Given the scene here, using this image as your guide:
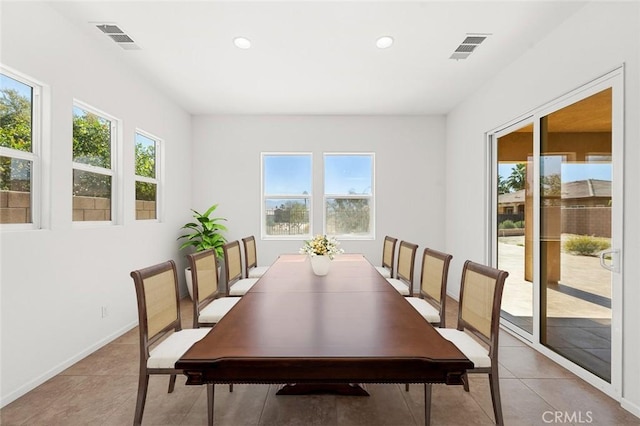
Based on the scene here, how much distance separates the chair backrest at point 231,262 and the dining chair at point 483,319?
2.04 m

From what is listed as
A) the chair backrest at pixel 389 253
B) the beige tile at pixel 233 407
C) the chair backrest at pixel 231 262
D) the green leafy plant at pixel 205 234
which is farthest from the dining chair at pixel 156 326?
the green leafy plant at pixel 205 234

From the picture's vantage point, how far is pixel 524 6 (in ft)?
8.02

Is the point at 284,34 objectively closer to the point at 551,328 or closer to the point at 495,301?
the point at 495,301

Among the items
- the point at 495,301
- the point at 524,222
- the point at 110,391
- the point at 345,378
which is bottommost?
the point at 110,391

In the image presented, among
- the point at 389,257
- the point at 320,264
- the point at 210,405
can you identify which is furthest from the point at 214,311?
the point at 389,257

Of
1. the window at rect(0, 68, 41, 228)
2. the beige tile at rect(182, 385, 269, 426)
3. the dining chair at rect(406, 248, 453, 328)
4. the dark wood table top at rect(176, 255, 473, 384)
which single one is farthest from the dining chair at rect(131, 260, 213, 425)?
the dining chair at rect(406, 248, 453, 328)

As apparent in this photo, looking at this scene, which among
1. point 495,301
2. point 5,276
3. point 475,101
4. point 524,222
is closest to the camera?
point 495,301

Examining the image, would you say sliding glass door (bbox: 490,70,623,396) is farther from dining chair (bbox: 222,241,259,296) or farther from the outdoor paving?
dining chair (bbox: 222,241,259,296)

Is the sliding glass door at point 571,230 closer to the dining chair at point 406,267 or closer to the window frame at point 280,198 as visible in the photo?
the dining chair at point 406,267

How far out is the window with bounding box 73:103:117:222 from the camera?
9.66 ft

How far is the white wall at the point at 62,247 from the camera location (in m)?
2.22

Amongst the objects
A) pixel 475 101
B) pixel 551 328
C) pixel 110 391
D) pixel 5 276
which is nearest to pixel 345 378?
pixel 110 391

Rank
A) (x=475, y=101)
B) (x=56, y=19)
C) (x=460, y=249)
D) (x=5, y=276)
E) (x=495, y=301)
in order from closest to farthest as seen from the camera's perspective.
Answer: (x=495, y=301) → (x=5, y=276) → (x=56, y=19) → (x=475, y=101) → (x=460, y=249)

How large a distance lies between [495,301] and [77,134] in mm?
3720
